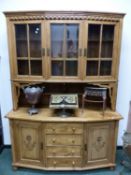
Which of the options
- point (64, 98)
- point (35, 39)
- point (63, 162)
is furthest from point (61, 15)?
point (63, 162)

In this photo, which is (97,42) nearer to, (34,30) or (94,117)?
(34,30)

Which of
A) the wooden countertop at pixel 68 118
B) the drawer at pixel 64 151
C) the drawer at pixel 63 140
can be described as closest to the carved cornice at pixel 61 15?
the wooden countertop at pixel 68 118

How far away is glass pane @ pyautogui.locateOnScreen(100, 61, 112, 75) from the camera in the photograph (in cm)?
226

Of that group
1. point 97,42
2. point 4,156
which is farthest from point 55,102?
point 4,156

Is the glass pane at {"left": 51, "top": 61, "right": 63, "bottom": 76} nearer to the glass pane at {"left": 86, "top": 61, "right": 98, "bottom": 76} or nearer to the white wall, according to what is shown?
the glass pane at {"left": 86, "top": 61, "right": 98, "bottom": 76}

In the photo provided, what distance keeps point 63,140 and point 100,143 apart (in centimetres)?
47

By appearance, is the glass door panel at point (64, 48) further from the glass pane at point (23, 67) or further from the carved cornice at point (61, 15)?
the glass pane at point (23, 67)

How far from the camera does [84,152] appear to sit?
230 cm

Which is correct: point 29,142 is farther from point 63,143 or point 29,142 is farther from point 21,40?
point 21,40

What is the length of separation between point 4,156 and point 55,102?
121cm

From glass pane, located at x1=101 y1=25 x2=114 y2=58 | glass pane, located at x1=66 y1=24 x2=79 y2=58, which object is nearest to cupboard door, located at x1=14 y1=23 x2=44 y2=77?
glass pane, located at x1=66 y1=24 x2=79 y2=58

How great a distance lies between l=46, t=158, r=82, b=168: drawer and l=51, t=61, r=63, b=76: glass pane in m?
1.06

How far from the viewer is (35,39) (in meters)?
2.17
